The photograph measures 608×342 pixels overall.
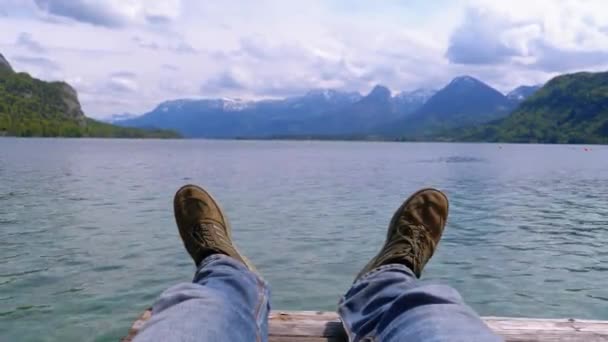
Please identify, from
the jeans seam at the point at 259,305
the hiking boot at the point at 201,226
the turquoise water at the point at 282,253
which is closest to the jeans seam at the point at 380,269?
the jeans seam at the point at 259,305

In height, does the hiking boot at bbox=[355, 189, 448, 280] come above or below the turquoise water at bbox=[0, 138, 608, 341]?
above

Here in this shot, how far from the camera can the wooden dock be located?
13.4ft

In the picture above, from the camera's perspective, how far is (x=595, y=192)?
29984 mm

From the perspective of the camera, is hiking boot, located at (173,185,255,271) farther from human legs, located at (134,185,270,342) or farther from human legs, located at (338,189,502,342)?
human legs, located at (338,189,502,342)

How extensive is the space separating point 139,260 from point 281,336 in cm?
818

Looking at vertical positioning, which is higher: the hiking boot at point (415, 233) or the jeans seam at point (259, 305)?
the hiking boot at point (415, 233)

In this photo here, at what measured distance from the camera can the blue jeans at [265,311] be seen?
106 inches

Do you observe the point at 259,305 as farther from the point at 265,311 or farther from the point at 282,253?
the point at 282,253

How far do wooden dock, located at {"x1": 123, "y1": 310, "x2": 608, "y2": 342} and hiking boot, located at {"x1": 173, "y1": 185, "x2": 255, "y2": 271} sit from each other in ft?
2.03

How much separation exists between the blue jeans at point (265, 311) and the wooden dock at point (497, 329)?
0.34 m

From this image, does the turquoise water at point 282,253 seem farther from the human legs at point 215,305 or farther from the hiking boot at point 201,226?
the human legs at point 215,305

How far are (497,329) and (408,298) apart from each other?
5.09ft

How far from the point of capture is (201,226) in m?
A: 5.25

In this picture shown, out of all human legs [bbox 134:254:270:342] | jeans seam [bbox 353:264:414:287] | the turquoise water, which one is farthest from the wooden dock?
the turquoise water
